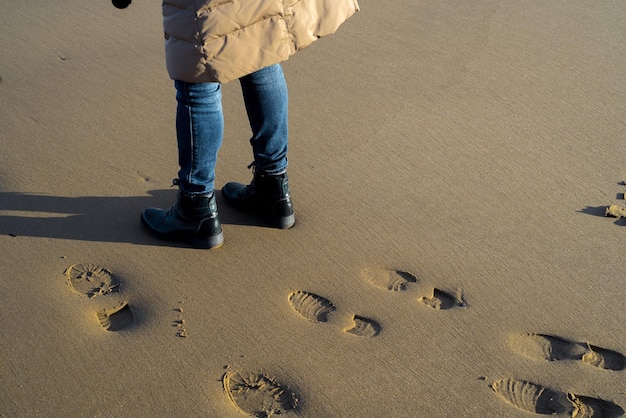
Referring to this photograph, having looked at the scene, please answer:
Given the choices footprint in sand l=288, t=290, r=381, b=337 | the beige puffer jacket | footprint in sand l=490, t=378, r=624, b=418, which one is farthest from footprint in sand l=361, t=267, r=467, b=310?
the beige puffer jacket

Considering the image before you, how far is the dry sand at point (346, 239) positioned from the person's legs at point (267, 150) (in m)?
0.07

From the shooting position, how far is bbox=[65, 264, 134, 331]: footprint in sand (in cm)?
226

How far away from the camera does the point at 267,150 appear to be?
2.50m

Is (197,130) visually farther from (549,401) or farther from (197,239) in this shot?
(549,401)

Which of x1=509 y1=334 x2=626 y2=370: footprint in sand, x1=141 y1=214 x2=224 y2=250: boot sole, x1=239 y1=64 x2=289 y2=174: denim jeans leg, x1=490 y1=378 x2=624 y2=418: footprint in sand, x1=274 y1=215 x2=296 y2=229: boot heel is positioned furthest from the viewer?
x1=274 y1=215 x2=296 y2=229: boot heel

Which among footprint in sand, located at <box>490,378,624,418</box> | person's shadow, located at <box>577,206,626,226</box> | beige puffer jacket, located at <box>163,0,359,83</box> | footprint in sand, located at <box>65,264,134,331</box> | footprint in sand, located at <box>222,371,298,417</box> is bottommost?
footprint in sand, located at <box>65,264,134,331</box>

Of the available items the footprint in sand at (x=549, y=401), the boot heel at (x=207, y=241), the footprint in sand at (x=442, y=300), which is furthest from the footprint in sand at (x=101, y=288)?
the footprint in sand at (x=549, y=401)

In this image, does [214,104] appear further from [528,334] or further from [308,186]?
[528,334]

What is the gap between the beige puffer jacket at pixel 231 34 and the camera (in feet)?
6.73

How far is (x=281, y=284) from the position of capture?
7.89 feet

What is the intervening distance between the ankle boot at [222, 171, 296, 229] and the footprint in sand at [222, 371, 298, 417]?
0.71 metres

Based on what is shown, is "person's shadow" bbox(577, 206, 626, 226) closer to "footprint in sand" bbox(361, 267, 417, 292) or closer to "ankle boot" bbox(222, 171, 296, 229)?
"footprint in sand" bbox(361, 267, 417, 292)

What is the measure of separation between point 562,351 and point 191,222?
1.19 meters

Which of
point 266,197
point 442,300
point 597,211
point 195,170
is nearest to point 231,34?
point 195,170
